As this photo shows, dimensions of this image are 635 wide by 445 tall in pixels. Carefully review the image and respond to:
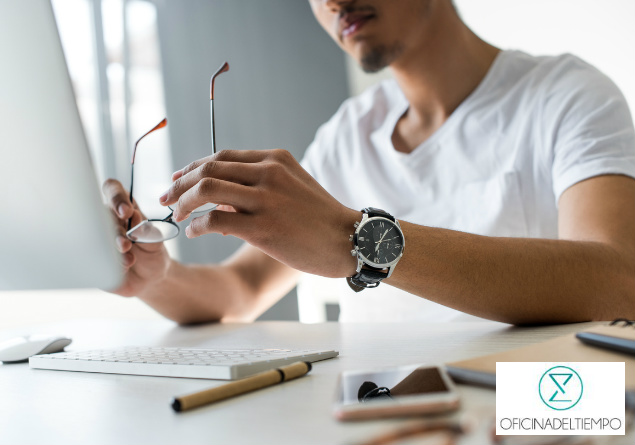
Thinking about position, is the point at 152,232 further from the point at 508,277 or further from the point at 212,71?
the point at 508,277

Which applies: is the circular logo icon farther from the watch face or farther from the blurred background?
the blurred background

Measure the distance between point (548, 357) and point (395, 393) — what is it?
5.7 inches

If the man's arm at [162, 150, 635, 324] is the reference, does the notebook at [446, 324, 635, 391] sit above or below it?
below

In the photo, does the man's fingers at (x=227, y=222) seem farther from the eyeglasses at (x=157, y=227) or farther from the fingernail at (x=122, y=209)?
the fingernail at (x=122, y=209)

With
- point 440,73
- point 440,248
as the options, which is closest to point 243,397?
point 440,248

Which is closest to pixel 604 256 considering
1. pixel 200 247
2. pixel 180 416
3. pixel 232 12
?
pixel 180 416

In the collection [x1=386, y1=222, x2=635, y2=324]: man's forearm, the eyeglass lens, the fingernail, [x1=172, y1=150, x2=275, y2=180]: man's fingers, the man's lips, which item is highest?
the man's lips

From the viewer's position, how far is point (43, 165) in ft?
1.79

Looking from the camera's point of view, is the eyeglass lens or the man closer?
the man

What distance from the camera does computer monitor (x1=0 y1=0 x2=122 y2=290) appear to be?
1.69 feet

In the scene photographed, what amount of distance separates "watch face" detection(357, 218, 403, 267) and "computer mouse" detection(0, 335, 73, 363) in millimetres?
434

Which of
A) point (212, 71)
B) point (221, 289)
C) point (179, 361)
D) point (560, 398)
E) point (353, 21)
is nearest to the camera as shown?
point (560, 398)

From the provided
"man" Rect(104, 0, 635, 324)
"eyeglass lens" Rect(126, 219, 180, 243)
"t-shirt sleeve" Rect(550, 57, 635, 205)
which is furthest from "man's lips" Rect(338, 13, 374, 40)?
"eyeglass lens" Rect(126, 219, 180, 243)

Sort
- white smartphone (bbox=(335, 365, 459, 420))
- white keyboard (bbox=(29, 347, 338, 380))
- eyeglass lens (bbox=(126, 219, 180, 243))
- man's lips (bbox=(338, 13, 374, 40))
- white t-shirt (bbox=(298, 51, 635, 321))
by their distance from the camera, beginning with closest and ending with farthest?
white smartphone (bbox=(335, 365, 459, 420)) < white keyboard (bbox=(29, 347, 338, 380)) < eyeglass lens (bbox=(126, 219, 180, 243)) < white t-shirt (bbox=(298, 51, 635, 321)) < man's lips (bbox=(338, 13, 374, 40))
